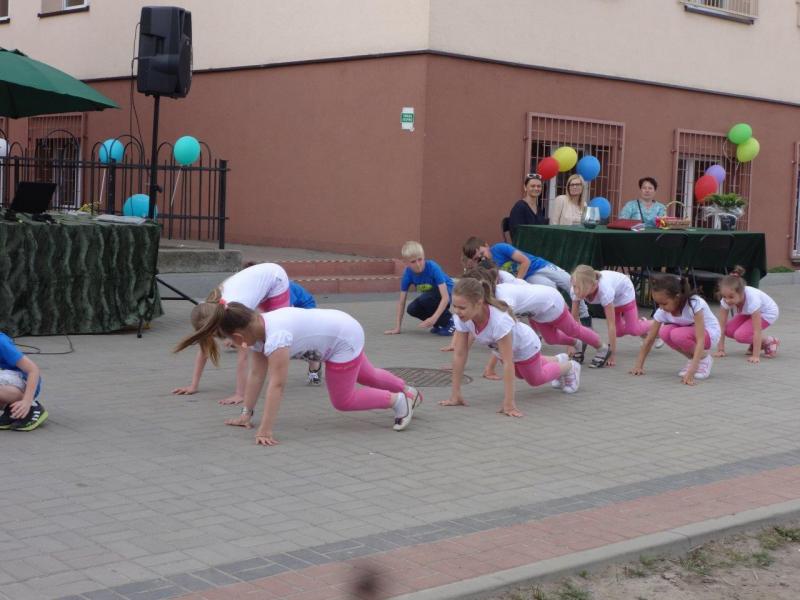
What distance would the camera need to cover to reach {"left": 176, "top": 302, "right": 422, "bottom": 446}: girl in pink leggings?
7.05 m

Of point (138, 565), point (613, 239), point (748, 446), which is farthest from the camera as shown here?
point (613, 239)

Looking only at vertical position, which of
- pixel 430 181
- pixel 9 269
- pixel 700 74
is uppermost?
pixel 700 74

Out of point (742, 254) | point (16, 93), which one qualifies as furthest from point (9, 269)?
point (742, 254)

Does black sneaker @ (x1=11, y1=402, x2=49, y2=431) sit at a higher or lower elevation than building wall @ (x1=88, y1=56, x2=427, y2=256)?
lower

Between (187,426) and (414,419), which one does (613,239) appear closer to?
(414,419)

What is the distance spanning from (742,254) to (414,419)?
8.77 m

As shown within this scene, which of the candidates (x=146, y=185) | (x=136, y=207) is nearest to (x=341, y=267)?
(x=136, y=207)

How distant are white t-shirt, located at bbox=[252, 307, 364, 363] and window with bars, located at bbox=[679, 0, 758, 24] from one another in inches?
551

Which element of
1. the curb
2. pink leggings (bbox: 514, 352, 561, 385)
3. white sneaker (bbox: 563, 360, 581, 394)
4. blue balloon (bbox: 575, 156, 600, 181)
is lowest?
the curb

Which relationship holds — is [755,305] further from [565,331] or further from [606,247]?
[606,247]

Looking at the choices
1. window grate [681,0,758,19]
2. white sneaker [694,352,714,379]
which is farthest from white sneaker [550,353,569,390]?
window grate [681,0,758,19]

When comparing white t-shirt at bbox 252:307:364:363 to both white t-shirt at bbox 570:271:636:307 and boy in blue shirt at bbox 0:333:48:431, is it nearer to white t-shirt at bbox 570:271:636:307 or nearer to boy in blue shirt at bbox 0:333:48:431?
boy in blue shirt at bbox 0:333:48:431

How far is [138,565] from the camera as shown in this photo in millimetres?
5008

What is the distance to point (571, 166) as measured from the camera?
17422 mm
